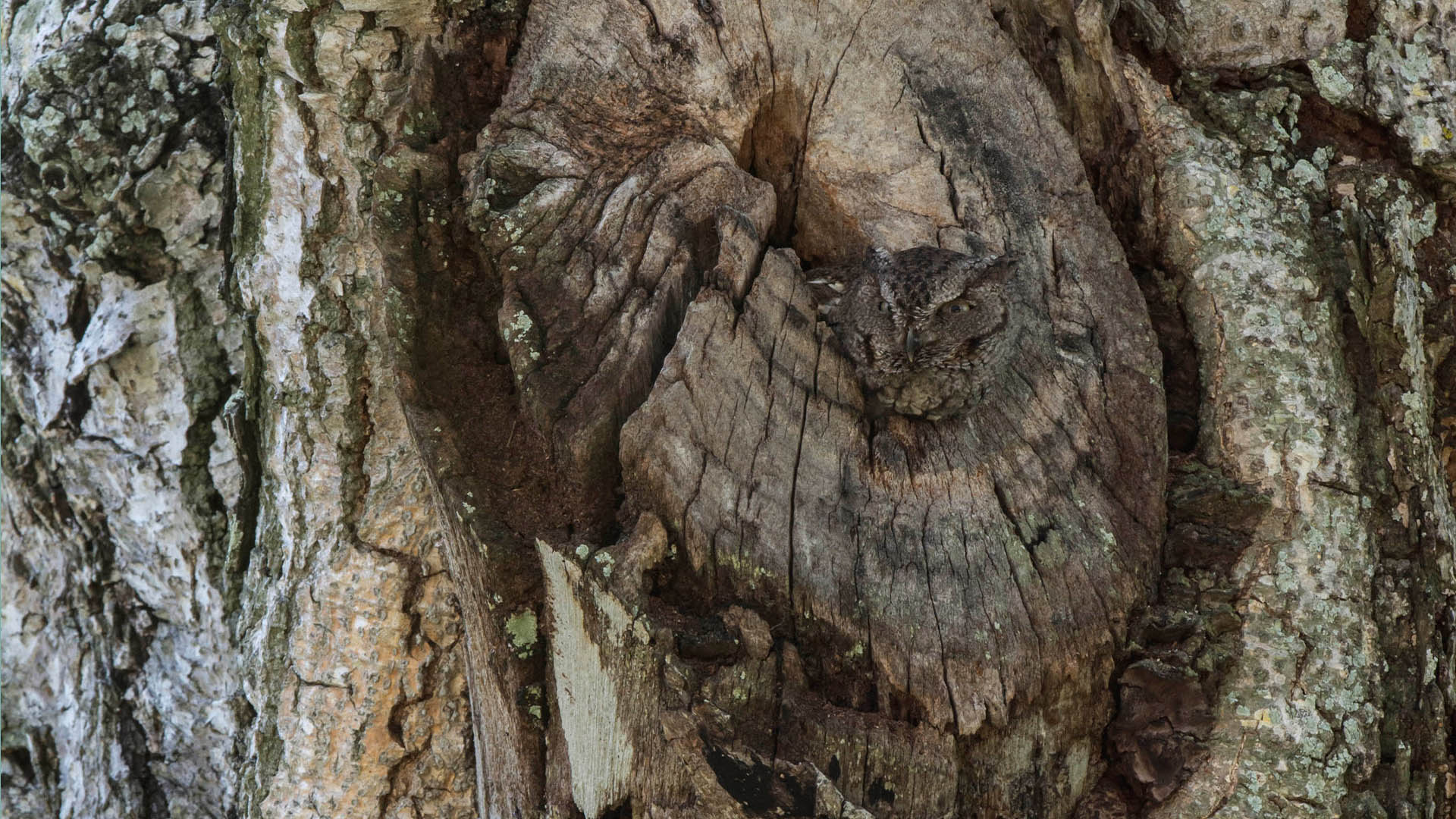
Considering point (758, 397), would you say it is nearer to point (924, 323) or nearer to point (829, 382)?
point (829, 382)

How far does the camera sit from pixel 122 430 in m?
2.65

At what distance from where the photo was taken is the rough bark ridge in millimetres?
1701

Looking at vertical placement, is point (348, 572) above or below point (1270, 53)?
below

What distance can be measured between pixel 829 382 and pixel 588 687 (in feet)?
2.46

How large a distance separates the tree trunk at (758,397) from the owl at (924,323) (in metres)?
0.06

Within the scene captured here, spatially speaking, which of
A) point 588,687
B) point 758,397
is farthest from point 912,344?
point 588,687

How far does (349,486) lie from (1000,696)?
1.48 meters

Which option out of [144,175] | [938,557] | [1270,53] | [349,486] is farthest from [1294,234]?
[144,175]

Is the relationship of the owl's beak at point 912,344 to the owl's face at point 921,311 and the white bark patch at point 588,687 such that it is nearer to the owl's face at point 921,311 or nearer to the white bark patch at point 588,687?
the owl's face at point 921,311

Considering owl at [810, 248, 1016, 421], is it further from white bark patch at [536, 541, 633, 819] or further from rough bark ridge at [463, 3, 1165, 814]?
white bark patch at [536, 541, 633, 819]

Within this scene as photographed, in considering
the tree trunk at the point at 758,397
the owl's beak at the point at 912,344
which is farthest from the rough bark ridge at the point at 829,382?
the owl's beak at the point at 912,344

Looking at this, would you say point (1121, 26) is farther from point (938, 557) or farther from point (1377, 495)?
point (938, 557)

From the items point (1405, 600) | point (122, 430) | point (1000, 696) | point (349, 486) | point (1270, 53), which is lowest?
point (1000, 696)

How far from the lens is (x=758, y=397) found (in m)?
1.88
